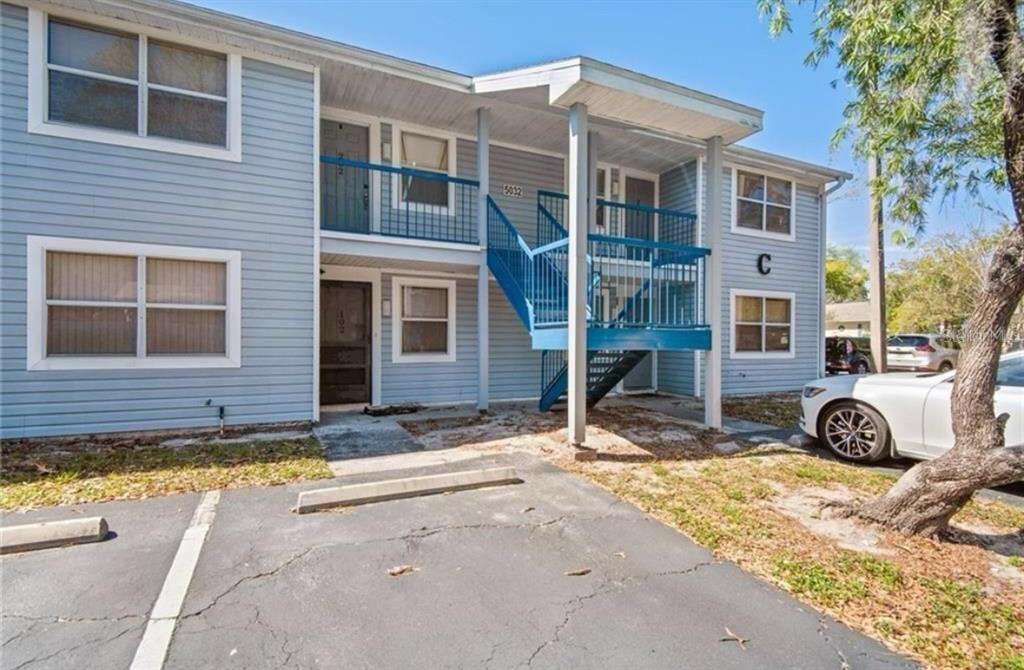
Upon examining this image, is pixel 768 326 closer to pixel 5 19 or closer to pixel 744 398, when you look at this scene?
pixel 744 398

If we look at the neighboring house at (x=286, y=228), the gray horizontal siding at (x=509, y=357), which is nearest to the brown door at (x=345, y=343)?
the neighboring house at (x=286, y=228)

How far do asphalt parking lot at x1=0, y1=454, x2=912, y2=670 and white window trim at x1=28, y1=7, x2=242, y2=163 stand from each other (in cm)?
460

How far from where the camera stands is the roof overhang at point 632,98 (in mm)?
5621

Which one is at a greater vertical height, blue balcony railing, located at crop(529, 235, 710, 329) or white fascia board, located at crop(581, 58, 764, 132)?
white fascia board, located at crop(581, 58, 764, 132)

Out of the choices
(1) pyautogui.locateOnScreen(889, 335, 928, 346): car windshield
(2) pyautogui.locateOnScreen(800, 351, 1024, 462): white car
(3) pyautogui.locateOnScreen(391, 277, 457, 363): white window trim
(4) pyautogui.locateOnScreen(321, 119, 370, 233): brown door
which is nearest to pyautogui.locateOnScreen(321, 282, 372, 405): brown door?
(3) pyautogui.locateOnScreen(391, 277, 457, 363): white window trim

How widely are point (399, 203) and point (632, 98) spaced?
14.4 ft

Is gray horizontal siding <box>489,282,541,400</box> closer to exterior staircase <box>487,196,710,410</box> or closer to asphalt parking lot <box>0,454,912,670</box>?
exterior staircase <box>487,196,710,410</box>

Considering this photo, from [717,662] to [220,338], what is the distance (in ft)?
22.3

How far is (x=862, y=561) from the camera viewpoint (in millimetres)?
3246

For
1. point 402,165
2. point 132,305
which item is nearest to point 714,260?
point 402,165

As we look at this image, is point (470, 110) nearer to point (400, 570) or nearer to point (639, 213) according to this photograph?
point (639, 213)

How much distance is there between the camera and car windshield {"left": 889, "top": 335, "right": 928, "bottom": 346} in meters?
18.0

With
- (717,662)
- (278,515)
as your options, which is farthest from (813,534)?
(278,515)

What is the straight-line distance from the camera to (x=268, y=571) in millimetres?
3043
